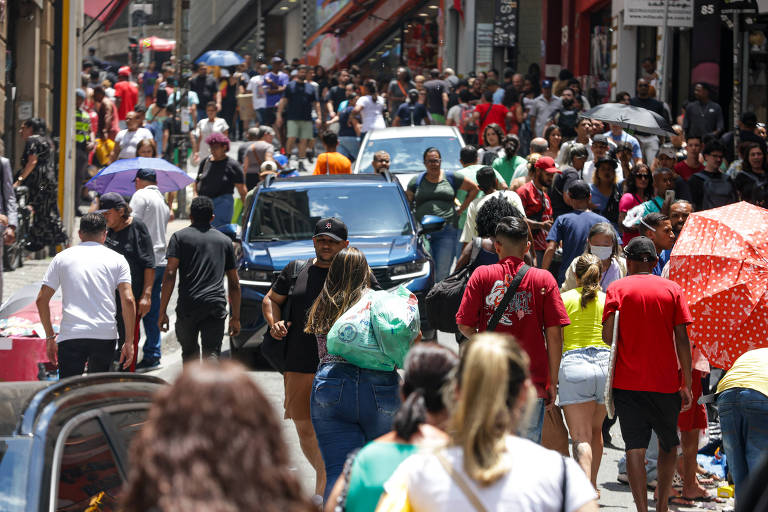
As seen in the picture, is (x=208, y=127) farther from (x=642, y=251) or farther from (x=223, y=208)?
(x=642, y=251)

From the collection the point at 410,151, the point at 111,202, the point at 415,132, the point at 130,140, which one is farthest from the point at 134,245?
the point at 130,140

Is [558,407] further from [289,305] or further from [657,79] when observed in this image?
[657,79]

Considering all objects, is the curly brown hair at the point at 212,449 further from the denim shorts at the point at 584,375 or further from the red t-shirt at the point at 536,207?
the red t-shirt at the point at 536,207

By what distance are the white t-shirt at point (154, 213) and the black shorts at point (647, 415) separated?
18.7ft

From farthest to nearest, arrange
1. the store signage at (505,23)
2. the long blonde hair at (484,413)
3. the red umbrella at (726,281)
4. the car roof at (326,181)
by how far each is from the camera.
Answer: the store signage at (505,23) < the car roof at (326,181) < the red umbrella at (726,281) < the long blonde hair at (484,413)

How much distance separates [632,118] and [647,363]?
8318 mm

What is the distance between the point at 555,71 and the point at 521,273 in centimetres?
2675

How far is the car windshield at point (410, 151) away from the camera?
17.1 metres

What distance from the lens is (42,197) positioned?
609 inches

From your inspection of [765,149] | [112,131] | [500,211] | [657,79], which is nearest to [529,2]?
[657,79]

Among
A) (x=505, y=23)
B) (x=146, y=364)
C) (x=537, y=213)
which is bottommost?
(x=146, y=364)

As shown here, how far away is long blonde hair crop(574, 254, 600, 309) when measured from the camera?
7719 millimetres

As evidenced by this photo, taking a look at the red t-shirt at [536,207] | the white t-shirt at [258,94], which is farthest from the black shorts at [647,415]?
the white t-shirt at [258,94]

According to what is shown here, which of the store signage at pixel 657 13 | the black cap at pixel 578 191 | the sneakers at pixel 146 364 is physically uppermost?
the store signage at pixel 657 13
